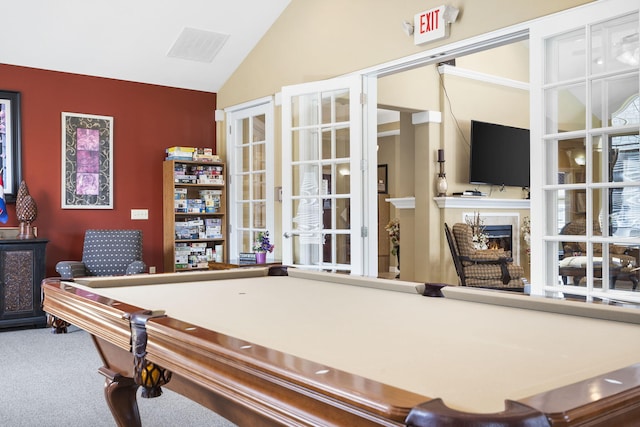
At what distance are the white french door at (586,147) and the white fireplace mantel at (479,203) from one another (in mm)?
3279

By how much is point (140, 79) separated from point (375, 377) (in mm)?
6091

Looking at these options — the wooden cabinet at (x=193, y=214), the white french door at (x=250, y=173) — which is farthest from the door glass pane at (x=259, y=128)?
the wooden cabinet at (x=193, y=214)

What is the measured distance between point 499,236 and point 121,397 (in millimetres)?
6133

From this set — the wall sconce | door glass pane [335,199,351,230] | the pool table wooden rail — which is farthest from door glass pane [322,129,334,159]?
the pool table wooden rail

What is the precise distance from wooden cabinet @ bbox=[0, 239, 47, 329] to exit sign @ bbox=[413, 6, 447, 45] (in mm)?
3796

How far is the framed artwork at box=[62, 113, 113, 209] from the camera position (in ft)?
20.1

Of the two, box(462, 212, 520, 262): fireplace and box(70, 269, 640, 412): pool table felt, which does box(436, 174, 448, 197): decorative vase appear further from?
box(70, 269, 640, 412): pool table felt

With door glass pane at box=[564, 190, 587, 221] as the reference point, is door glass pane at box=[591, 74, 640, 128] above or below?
above

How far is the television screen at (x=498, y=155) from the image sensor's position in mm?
7148

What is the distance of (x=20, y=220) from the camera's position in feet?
18.4

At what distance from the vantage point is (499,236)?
7.67 meters

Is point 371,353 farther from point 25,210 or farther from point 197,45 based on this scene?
point 197,45

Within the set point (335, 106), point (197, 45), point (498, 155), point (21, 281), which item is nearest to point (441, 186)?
point (498, 155)

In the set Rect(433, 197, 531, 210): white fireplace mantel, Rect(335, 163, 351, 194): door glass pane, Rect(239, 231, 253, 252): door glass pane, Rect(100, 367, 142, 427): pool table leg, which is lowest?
Rect(100, 367, 142, 427): pool table leg
